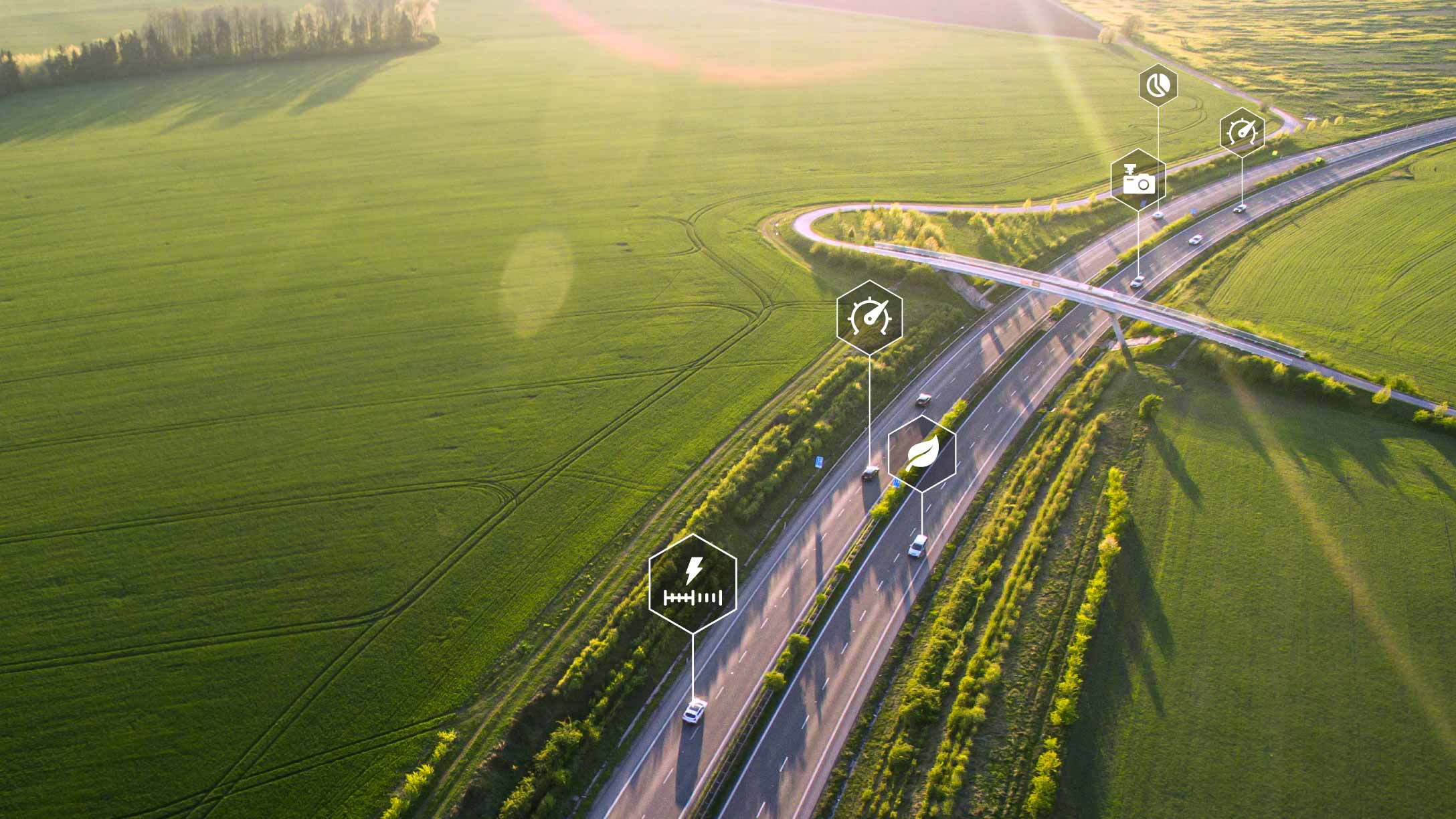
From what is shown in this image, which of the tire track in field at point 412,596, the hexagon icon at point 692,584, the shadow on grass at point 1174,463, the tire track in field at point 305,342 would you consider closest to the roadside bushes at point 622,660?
the hexagon icon at point 692,584

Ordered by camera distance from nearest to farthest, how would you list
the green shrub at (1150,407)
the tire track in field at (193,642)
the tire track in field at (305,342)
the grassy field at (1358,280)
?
the tire track in field at (193,642)
the green shrub at (1150,407)
the tire track in field at (305,342)
the grassy field at (1358,280)

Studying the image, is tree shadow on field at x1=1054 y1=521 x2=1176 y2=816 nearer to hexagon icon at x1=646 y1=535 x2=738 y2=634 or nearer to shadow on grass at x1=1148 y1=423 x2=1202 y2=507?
shadow on grass at x1=1148 y1=423 x2=1202 y2=507

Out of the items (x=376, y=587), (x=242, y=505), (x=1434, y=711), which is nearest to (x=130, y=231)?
(x=242, y=505)

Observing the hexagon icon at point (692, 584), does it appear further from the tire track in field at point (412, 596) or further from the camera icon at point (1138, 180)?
the camera icon at point (1138, 180)

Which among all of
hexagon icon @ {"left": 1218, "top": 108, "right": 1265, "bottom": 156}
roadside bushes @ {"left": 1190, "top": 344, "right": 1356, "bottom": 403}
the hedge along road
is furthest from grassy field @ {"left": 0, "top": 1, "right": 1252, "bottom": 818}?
roadside bushes @ {"left": 1190, "top": 344, "right": 1356, "bottom": 403}

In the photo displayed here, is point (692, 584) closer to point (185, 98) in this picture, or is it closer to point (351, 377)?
point (351, 377)

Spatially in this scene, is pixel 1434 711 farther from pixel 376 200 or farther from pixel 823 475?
pixel 376 200

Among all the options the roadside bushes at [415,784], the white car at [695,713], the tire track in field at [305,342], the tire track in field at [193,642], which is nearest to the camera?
the roadside bushes at [415,784]
